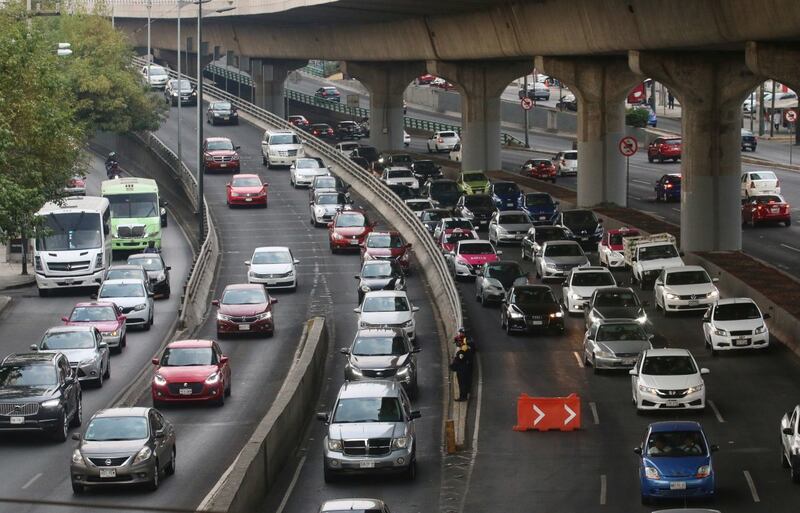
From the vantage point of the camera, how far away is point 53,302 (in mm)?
54562

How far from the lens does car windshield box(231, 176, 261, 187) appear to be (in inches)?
2891

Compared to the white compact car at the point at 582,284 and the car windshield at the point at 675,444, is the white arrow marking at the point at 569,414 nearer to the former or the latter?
the car windshield at the point at 675,444

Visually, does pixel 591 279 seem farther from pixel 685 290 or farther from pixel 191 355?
pixel 191 355

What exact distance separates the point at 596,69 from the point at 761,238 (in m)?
11.6

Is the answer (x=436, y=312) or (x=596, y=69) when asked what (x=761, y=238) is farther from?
(x=436, y=312)

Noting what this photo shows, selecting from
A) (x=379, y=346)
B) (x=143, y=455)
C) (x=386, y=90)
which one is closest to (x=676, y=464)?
(x=143, y=455)

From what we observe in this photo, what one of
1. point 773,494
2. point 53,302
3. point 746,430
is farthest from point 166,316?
point 773,494

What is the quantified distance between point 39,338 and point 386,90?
59.5 metres

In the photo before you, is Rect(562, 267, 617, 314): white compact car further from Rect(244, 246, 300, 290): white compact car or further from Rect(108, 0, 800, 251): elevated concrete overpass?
Rect(244, 246, 300, 290): white compact car

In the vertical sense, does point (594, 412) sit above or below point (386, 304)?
below

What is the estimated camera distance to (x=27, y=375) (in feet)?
105

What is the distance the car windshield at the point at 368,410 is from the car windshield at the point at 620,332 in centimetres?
1040

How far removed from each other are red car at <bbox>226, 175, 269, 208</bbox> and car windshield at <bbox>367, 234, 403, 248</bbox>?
1689 cm

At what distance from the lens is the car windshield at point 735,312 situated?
40625 mm
